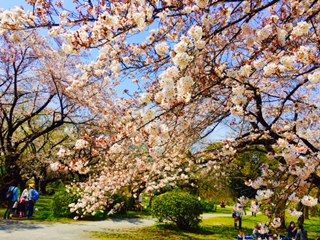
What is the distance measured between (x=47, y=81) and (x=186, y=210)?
7664mm

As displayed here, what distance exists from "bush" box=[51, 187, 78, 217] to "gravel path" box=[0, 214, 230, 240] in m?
1.66

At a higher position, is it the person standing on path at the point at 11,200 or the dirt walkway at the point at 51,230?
the person standing on path at the point at 11,200

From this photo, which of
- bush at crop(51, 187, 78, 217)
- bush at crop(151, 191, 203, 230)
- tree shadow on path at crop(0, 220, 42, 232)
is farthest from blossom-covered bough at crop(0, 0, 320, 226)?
bush at crop(51, 187, 78, 217)

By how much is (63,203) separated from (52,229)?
5.03 metres

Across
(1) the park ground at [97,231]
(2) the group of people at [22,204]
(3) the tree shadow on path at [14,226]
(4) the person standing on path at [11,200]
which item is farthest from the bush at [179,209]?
(4) the person standing on path at [11,200]

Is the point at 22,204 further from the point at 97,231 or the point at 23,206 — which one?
the point at 97,231

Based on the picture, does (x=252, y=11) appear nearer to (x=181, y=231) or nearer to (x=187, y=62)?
(x=187, y=62)

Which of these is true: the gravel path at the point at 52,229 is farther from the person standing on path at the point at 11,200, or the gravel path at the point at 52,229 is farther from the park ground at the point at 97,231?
the person standing on path at the point at 11,200

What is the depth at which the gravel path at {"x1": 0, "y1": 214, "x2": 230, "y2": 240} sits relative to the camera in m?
13.3

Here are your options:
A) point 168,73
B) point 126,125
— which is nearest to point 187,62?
point 168,73

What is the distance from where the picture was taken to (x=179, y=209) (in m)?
18.3

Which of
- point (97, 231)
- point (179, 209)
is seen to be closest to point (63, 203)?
point (97, 231)

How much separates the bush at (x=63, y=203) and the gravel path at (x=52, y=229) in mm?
1658

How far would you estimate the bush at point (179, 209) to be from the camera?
18.3m
